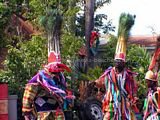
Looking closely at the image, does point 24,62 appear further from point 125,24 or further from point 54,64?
point 54,64

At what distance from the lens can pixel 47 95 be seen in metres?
8.62

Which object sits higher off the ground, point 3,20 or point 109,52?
point 3,20

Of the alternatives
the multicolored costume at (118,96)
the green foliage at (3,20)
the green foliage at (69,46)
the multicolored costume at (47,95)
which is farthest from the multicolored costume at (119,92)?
the green foliage at (3,20)

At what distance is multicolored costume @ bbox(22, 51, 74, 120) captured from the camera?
845cm

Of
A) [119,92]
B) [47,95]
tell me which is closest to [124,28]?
[119,92]

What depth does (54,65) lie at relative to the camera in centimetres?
864

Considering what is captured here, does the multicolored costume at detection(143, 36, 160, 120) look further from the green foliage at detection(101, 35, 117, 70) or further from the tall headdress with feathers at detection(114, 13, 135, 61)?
the green foliage at detection(101, 35, 117, 70)

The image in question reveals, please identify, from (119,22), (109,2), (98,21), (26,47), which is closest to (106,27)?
(98,21)

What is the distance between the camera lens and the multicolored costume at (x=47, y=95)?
333 inches

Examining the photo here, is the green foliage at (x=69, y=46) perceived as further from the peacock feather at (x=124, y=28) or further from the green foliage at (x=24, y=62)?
the peacock feather at (x=124, y=28)

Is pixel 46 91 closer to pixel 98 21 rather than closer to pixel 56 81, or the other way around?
pixel 56 81

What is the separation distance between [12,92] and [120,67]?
18.2 feet

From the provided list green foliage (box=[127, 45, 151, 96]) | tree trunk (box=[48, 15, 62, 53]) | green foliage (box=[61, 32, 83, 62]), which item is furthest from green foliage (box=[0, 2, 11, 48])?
tree trunk (box=[48, 15, 62, 53])

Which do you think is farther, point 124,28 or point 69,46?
point 69,46
